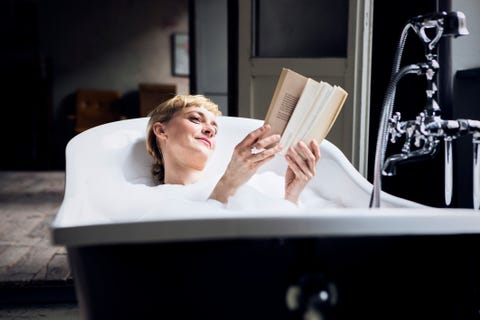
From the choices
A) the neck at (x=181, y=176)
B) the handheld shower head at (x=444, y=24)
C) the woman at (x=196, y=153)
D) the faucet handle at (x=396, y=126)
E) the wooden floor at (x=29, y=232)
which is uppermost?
the handheld shower head at (x=444, y=24)

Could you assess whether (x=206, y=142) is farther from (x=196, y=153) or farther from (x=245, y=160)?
(x=245, y=160)

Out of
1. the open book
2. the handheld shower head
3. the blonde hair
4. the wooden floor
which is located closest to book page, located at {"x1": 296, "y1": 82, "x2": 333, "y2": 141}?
the open book

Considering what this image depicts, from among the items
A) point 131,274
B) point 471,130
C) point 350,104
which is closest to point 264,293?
point 131,274

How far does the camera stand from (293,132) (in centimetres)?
159

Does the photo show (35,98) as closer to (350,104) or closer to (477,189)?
(350,104)

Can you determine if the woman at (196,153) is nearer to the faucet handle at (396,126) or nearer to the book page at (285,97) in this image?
the book page at (285,97)

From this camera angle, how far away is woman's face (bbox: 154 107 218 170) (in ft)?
6.40

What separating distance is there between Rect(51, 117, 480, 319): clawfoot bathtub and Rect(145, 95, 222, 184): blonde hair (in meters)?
0.83

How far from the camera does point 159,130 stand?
203 centimetres

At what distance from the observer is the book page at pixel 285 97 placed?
151cm

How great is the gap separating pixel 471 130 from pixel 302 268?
0.63 m

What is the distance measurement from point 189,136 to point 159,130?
0.13 m

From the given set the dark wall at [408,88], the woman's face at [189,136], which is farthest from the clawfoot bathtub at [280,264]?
the dark wall at [408,88]

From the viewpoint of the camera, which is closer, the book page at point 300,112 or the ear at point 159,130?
the book page at point 300,112
